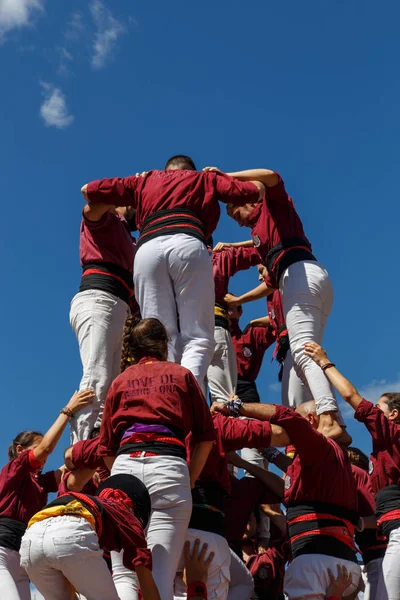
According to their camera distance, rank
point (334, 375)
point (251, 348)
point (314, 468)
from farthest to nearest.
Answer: point (251, 348), point (334, 375), point (314, 468)

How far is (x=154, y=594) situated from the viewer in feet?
16.8

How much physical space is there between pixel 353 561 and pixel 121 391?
259 cm

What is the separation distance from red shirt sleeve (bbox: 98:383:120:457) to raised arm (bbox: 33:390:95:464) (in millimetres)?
1963

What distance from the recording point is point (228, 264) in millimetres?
11836

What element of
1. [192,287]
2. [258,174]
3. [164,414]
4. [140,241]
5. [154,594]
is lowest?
[154,594]

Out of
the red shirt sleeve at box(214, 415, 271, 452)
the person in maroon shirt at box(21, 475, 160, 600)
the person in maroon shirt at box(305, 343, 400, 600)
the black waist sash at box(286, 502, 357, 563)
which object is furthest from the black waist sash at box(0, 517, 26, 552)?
the person in maroon shirt at box(305, 343, 400, 600)

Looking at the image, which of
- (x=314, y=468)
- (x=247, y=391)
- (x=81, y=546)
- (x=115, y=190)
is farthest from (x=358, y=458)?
(x=81, y=546)

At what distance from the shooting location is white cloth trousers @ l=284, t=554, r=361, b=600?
22.6 feet

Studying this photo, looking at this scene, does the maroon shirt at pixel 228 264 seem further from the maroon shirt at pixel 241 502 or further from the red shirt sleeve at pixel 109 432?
the red shirt sleeve at pixel 109 432

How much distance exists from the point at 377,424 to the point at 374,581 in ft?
5.53

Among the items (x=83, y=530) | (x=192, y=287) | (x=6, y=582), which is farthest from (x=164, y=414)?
(x=6, y=582)

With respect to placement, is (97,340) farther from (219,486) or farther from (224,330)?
(224,330)

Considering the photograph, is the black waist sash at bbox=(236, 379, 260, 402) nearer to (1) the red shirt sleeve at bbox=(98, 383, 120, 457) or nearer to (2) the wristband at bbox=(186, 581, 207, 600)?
(2) the wristband at bbox=(186, 581, 207, 600)

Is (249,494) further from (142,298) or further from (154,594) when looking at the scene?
(154,594)
